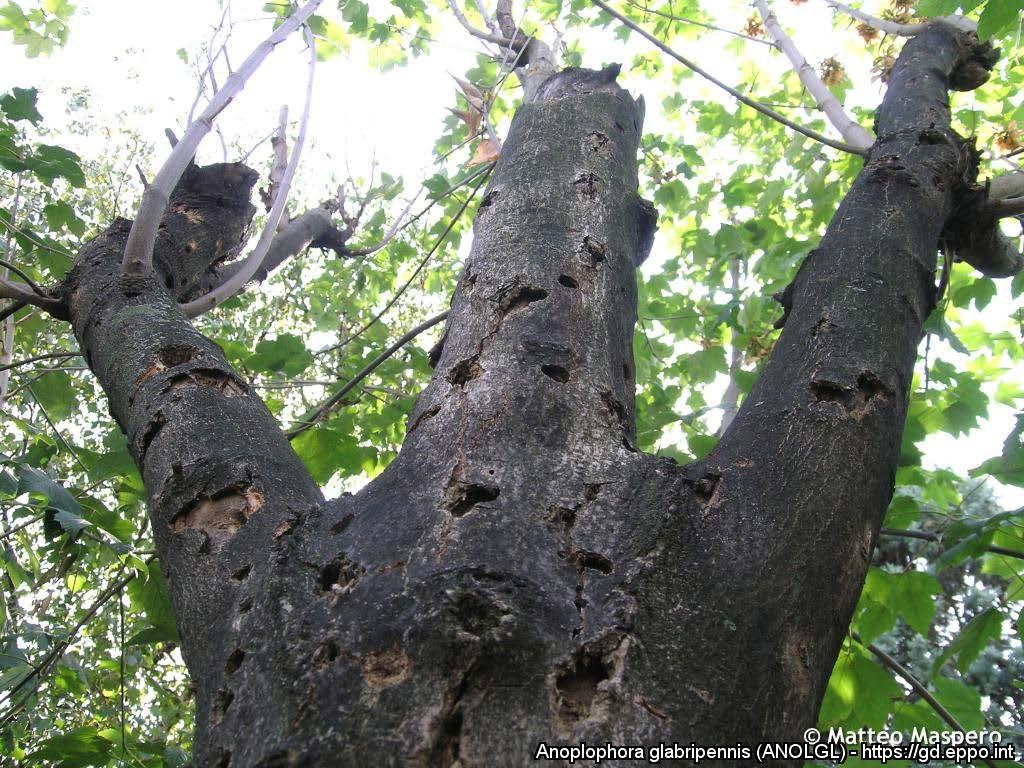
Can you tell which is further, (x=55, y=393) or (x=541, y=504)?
(x=55, y=393)

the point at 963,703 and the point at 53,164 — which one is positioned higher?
the point at 53,164

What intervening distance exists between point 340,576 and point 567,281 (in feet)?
2.44

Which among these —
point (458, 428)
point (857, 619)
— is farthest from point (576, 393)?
point (857, 619)

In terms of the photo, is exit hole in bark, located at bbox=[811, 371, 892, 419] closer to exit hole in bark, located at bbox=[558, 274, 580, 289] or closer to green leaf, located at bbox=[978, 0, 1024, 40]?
exit hole in bark, located at bbox=[558, 274, 580, 289]

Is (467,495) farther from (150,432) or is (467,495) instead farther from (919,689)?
(919,689)

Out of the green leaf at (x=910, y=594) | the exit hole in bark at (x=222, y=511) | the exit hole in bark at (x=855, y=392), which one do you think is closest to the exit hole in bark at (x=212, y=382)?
the exit hole in bark at (x=222, y=511)

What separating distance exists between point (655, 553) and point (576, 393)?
0.34 m

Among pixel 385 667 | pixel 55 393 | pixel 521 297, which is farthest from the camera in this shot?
pixel 55 393

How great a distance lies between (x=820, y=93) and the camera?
305 centimetres

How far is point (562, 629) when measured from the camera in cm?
97

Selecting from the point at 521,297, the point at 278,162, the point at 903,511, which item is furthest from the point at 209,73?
the point at 903,511

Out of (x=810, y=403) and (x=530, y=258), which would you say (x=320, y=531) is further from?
(x=810, y=403)

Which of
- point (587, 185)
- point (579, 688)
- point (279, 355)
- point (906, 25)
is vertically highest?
point (906, 25)

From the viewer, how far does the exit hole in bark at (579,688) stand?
0.89 meters
